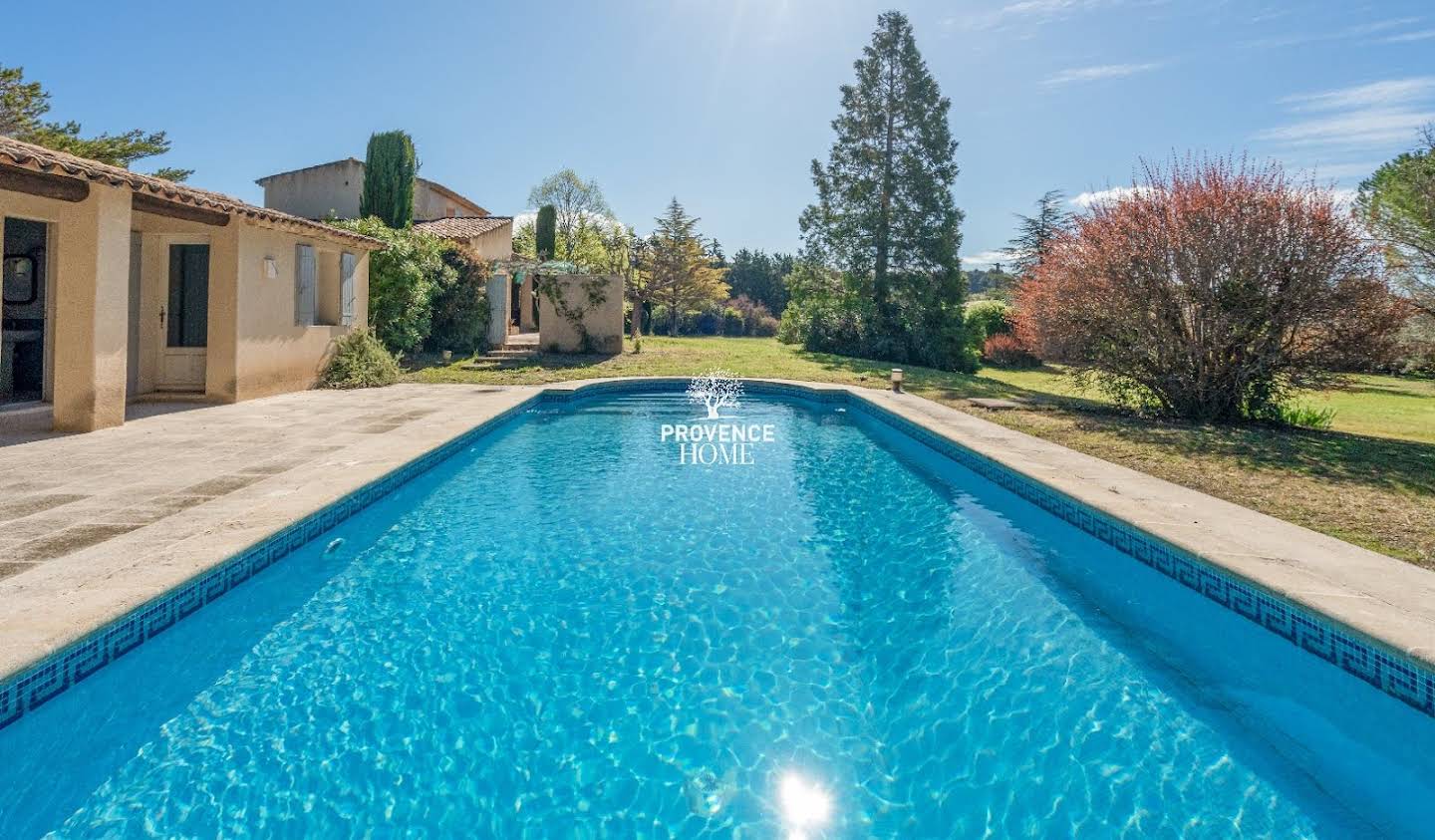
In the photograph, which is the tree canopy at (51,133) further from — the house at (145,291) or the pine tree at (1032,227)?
the pine tree at (1032,227)

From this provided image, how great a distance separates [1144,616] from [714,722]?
302 centimetres

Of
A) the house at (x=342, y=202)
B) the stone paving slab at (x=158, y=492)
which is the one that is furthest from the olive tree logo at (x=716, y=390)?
the house at (x=342, y=202)

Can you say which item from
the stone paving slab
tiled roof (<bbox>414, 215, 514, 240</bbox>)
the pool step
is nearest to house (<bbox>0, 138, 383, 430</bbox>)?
the stone paving slab

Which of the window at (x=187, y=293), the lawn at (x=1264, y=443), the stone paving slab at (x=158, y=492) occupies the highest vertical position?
the window at (x=187, y=293)

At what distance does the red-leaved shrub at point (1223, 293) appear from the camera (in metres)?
9.77

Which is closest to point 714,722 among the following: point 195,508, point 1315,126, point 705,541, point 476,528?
point 705,541

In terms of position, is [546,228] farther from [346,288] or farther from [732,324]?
[346,288]

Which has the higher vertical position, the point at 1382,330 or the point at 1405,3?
the point at 1405,3

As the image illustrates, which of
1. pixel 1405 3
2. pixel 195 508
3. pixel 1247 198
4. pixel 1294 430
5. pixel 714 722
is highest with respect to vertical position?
pixel 1405 3

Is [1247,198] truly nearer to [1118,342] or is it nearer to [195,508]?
[1118,342]

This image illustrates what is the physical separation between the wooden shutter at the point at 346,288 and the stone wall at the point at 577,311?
615 centimetres

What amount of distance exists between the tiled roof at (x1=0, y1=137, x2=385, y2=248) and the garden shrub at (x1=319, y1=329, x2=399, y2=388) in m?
2.23

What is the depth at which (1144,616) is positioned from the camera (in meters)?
4.65

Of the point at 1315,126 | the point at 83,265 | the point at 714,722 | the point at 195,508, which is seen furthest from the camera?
the point at 1315,126
